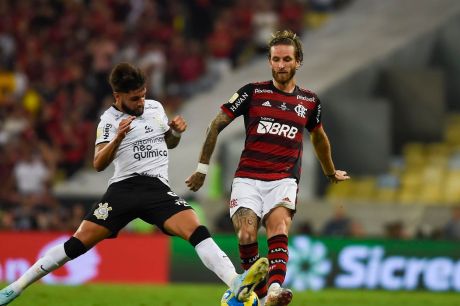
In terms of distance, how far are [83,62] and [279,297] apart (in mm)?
17234

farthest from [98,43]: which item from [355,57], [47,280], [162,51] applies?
[47,280]

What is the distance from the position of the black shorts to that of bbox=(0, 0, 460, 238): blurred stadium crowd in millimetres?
10900

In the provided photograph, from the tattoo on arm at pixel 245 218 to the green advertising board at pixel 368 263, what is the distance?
8.44 m

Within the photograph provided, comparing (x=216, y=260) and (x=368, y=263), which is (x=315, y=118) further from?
(x=368, y=263)

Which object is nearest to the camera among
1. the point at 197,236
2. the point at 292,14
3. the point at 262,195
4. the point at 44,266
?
the point at 197,236

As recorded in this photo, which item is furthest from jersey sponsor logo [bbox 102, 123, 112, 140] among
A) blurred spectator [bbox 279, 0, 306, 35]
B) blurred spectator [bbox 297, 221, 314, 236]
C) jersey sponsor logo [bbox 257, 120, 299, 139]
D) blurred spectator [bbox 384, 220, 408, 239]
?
blurred spectator [bbox 279, 0, 306, 35]

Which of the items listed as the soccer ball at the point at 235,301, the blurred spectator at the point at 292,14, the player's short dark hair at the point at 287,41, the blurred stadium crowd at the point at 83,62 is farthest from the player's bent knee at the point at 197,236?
the blurred spectator at the point at 292,14

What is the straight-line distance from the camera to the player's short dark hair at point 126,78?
11008 mm

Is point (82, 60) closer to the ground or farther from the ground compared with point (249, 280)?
farther from the ground

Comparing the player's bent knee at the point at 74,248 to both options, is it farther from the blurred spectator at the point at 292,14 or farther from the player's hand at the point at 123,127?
the blurred spectator at the point at 292,14

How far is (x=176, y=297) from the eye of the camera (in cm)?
1638

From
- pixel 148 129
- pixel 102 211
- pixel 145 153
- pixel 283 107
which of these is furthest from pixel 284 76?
pixel 102 211

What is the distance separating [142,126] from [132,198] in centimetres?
68

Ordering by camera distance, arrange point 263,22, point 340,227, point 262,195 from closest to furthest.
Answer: point 262,195 → point 340,227 → point 263,22
